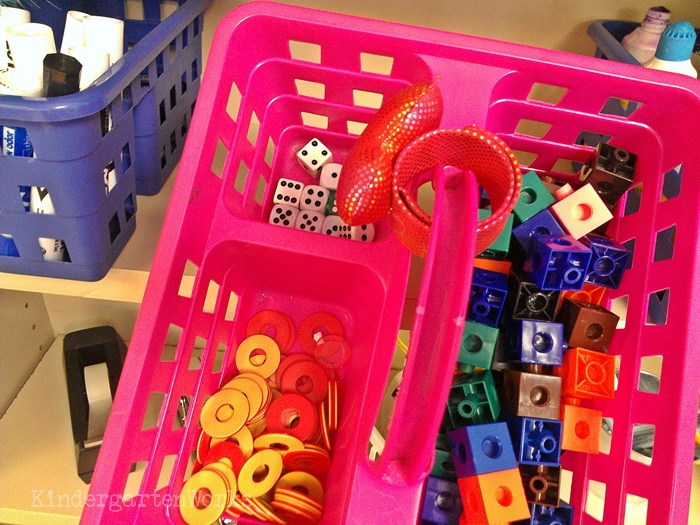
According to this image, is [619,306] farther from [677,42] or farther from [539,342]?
[677,42]

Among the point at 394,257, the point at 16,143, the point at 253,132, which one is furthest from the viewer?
the point at 253,132

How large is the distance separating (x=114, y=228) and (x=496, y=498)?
0.49 metres

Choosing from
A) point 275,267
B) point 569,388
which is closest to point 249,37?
point 275,267

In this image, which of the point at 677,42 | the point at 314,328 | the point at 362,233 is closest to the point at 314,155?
the point at 362,233

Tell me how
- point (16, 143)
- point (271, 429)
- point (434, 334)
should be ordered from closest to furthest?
1. point (434, 334)
2. point (16, 143)
3. point (271, 429)

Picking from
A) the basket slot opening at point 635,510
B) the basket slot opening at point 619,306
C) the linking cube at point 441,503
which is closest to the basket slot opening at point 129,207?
the linking cube at point 441,503

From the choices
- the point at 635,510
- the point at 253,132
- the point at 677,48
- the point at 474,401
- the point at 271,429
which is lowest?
the point at 635,510

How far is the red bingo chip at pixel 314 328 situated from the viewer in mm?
696

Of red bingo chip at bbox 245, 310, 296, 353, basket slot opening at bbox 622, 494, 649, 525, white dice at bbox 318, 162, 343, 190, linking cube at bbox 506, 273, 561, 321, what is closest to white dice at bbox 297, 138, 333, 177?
white dice at bbox 318, 162, 343, 190

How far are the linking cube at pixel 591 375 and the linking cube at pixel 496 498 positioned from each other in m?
0.11

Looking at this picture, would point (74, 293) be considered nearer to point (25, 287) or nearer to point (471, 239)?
point (25, 287)

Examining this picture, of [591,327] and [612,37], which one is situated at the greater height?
[612,37]

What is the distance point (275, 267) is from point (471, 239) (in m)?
0.34

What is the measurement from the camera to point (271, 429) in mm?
646
